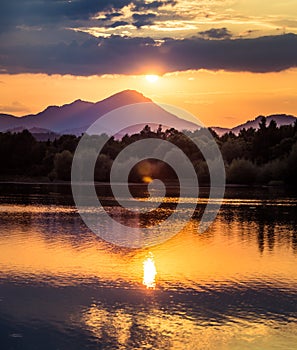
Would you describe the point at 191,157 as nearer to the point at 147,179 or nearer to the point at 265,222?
the point at 147,179

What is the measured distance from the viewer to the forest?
375ft

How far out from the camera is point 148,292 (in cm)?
2266

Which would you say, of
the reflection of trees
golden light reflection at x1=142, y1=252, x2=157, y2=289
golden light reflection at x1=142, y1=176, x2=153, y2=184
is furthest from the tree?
golden light reflection at x1=142, y1=252, x2=157, y2=289

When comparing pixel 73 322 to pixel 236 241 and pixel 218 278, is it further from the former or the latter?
pixel 236 241

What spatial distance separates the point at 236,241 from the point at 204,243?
184 cm

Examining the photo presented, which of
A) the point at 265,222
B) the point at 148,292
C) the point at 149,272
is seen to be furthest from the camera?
the point at 265,222

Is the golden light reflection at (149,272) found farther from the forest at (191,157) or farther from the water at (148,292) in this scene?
the forest at (191,157)

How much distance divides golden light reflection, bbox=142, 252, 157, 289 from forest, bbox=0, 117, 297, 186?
80.3m

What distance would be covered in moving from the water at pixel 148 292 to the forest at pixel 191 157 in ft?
245

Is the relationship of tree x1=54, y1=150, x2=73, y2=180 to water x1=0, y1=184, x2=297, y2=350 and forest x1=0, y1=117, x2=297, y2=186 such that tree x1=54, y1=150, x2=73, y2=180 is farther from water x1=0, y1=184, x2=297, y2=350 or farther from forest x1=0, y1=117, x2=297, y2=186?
water x1=0, y1=184, x2=297, y2=350

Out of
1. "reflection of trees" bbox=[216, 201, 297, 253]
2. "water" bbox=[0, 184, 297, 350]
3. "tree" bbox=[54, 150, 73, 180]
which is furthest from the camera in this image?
"tree" bbox=[54, 150, 73, 180]

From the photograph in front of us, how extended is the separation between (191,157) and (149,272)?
10309 centimetres

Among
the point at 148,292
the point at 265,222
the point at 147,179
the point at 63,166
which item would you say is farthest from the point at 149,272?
the point at 147,179

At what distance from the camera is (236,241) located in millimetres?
36969
